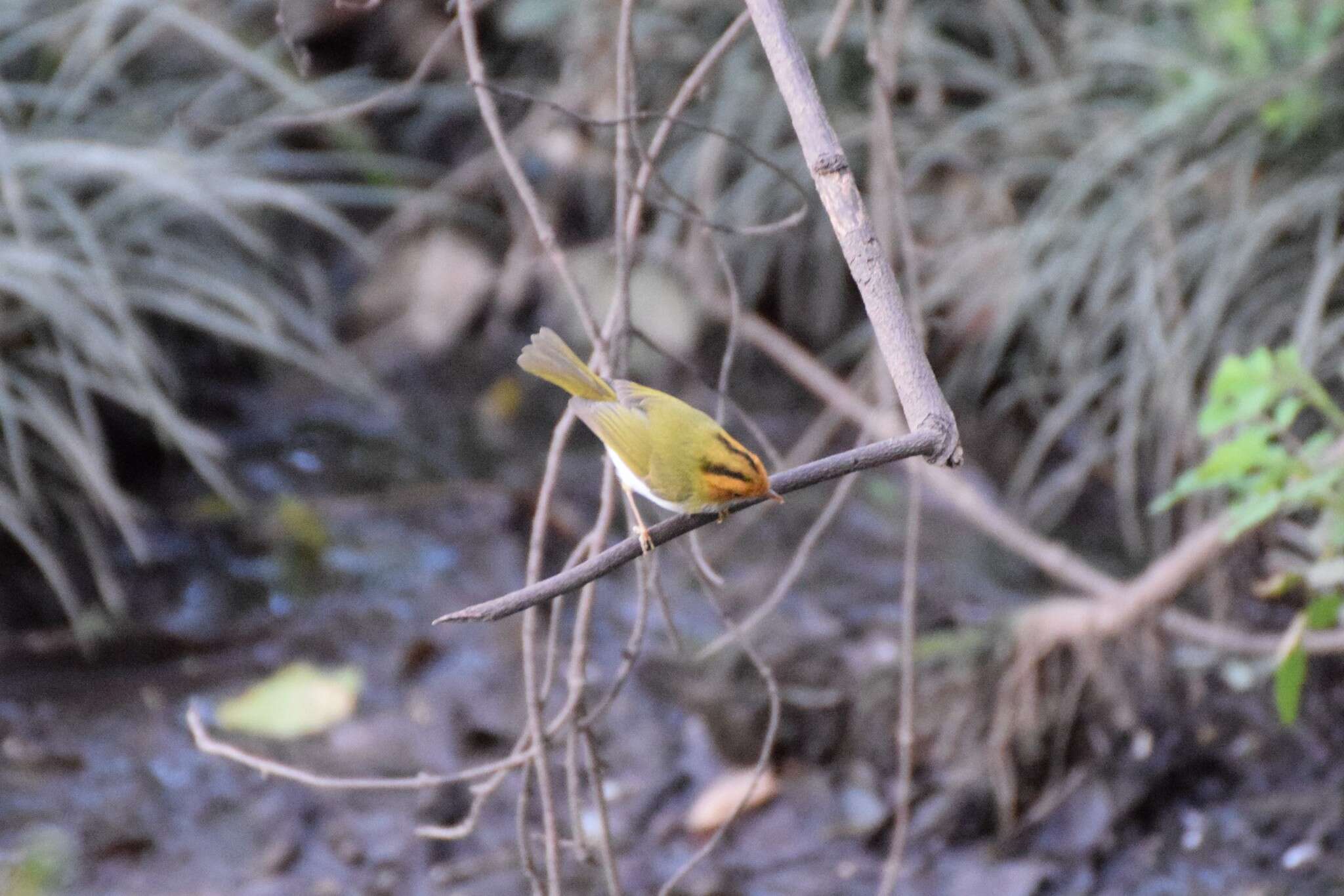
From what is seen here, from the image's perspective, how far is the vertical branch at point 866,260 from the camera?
38.0 inches

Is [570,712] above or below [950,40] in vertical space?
below

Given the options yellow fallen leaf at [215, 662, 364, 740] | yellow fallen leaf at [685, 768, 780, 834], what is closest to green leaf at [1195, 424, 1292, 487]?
yellow fallen leaf at [685, 768, 780, 834]

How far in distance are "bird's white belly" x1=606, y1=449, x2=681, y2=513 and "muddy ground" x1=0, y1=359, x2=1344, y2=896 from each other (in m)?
1.39

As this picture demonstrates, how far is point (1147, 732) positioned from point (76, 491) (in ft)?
10.2

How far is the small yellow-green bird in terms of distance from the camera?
125 centimetres

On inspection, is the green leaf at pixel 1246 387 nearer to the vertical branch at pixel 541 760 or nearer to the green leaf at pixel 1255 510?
the green leaf at pixel 1255 510

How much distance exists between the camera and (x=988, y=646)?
8.99 feet

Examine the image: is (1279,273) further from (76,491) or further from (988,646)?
(76,491)

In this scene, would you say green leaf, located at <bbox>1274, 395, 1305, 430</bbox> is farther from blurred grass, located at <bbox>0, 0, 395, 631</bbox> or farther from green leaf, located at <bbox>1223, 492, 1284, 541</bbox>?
blurred grass, located at <bbox>0, 0, 395, 631</bbox>

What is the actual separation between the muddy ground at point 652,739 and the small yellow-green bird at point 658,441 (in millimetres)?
1454

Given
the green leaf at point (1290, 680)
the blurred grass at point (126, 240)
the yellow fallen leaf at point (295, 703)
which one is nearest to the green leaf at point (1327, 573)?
the green leaf at point (1290, 680)

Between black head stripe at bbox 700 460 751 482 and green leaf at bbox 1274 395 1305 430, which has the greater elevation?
black head stripe at bbox 700 460 751 482

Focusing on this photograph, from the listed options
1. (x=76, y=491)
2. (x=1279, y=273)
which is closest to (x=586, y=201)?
(x=76, y=491)

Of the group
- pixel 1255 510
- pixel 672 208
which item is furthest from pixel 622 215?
pixel 672 208
